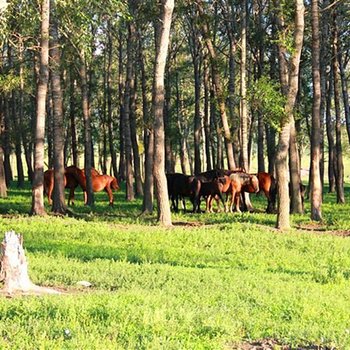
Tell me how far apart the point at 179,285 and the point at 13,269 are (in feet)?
9.00

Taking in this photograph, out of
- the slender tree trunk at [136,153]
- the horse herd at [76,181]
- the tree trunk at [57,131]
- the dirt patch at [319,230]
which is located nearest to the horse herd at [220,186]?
the horse herd at [76,181]

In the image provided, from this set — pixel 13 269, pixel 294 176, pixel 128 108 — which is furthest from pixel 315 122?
pixel 13 269

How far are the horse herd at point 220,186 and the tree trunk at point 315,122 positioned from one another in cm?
326

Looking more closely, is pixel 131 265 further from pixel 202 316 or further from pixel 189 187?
pixel 189 187

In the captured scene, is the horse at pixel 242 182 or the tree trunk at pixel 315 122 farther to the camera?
the horse at pixel 242 182

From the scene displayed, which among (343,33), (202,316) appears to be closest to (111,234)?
(202,316)

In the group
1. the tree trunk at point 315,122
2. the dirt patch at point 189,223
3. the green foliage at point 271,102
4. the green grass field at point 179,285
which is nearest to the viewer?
the green grass field at point 179,285

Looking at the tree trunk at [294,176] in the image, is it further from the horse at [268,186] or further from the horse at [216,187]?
the horse at [216,187]

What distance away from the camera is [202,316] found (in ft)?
27.0

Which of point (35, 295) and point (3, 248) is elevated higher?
point (3, 248)

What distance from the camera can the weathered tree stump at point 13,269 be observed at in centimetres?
989

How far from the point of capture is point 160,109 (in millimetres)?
21250

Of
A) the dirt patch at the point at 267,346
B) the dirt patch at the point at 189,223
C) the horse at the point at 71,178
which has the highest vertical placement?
the horse at the point at 71,178

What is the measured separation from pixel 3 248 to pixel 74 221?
1120cm
